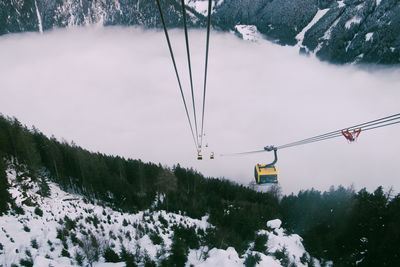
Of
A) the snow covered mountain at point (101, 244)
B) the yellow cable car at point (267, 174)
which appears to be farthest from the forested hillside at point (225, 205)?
the yellow cable car at point (267, 174)

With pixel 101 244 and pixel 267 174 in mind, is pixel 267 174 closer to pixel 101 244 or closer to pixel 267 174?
pixel 267 174

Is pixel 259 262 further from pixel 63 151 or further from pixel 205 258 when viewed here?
pixel 63 151

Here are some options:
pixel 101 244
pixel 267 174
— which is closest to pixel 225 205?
pixel 267 174

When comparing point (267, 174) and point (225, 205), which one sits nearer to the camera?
point (267, 174)

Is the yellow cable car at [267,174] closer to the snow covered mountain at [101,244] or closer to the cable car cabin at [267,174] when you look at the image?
the cable car cabin at [267,174]

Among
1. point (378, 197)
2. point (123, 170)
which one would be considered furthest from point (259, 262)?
point (123, 170)
